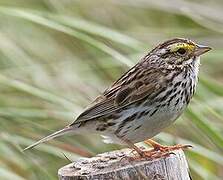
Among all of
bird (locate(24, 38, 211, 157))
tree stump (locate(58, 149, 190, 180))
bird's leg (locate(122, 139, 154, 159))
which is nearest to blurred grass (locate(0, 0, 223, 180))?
bird (locate(24, 38, 211, 157))

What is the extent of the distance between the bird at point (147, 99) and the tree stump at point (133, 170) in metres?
0.39

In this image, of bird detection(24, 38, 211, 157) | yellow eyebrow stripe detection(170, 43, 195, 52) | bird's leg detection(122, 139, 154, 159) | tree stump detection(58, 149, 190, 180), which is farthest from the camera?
yellow eyebrow stripe detection(170, 43, 195, 52)

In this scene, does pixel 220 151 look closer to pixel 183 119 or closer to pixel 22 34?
pixel 183 119

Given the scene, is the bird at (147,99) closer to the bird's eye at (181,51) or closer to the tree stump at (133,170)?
the bird's eye at (181,51)

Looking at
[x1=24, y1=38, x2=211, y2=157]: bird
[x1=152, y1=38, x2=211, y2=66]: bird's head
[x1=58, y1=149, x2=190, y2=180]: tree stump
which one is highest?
[x1=152, y1=38, x2=211, y2=66]: bird's head

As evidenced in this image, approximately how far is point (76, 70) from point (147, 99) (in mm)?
1297

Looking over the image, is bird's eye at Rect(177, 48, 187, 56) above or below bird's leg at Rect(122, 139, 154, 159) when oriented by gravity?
above

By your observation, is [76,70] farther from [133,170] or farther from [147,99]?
[133,170]

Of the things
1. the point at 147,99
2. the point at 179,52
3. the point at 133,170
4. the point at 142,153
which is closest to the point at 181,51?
the point at 179,52

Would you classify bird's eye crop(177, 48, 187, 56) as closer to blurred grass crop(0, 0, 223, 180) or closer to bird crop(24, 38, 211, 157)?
bird crop(24, 38, 211, 157)

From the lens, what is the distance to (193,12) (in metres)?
5.55

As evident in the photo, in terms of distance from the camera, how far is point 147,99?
4.05 meters

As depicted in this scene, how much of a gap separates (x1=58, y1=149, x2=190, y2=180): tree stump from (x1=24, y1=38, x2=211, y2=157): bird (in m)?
0.39

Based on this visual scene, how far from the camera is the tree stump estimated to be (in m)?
3.35
